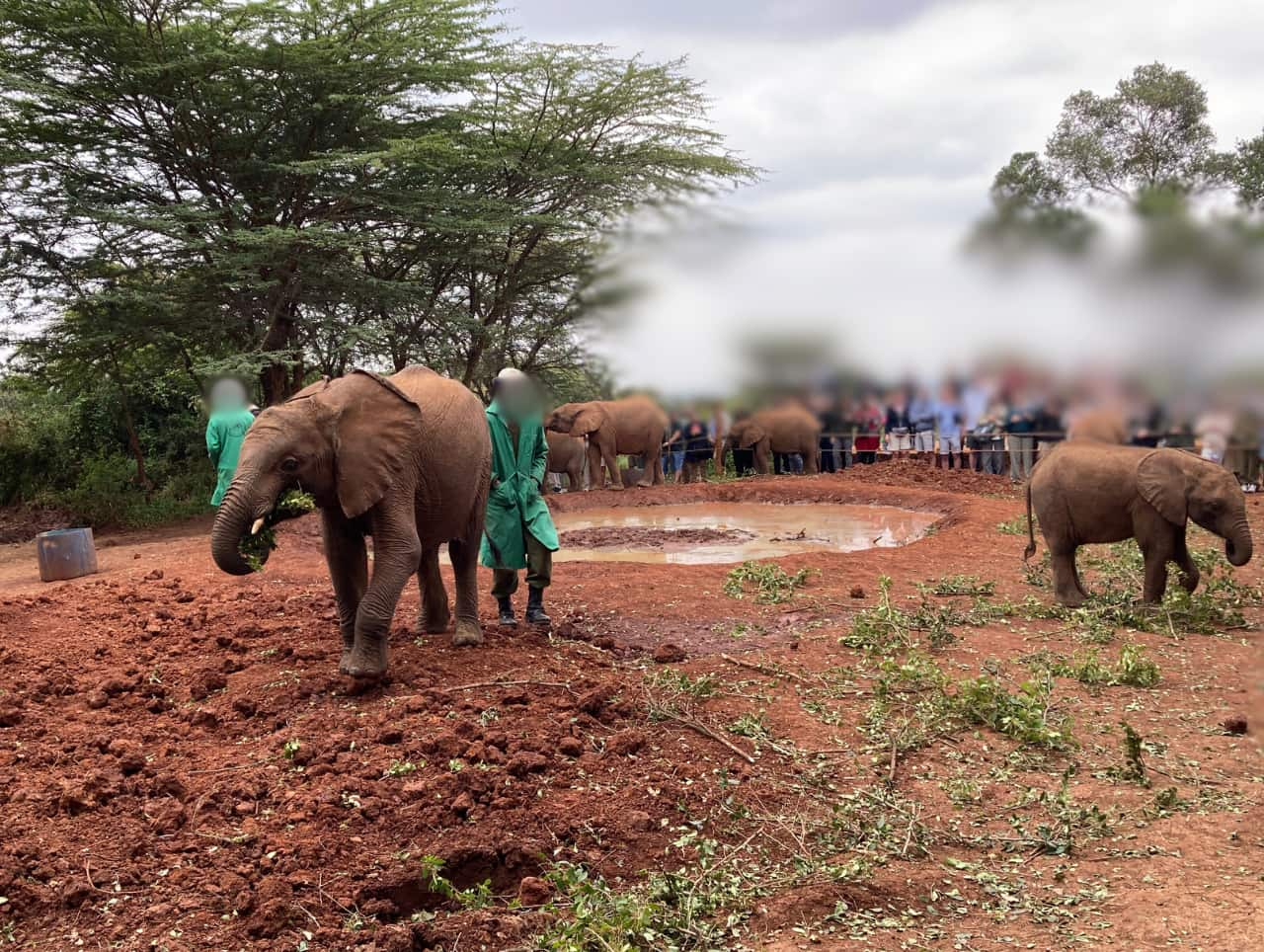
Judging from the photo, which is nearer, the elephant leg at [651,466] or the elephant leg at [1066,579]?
the elephant leg at [1066,579]

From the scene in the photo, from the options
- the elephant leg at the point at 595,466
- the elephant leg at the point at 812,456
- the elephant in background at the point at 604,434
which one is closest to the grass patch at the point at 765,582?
the elephant leg at the point at 812,456

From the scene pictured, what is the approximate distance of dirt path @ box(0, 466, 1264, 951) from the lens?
3609 millimetres

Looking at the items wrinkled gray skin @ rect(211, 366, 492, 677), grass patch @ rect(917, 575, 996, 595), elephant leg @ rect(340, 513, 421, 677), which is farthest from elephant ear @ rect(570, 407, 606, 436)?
elephant leg @ rect(340, 513, 421, 677)

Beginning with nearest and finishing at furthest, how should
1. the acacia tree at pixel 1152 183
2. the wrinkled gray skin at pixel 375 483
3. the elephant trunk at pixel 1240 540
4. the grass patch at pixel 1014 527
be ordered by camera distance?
the acacia tree at pixel 1152 183 → the wrinkled gray skin at pixel 375 483 → the elephant trunk at pixel 1240 540 → the grass patch at pixel 1014 527

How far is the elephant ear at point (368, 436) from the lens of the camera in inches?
227

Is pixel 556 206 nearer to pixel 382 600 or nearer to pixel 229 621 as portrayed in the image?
pixel 229 621

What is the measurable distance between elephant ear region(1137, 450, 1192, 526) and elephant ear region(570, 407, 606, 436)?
47.5ft

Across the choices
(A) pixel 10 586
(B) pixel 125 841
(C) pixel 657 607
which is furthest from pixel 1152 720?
(A) pixel 10 586

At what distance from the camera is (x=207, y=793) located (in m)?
4.46

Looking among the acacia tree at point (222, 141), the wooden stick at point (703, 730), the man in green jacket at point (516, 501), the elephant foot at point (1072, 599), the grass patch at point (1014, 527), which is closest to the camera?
the wooden stick at point (703, 730)

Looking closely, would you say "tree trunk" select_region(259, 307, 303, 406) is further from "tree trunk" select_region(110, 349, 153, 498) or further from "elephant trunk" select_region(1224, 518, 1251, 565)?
"elephant trunk" select_region(1224, 518, 1251, 565)

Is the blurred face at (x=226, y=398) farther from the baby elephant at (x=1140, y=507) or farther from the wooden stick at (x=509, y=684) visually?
the baby elephant at (x=1140, y=507)

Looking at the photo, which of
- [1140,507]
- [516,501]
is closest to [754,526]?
[1140,507]

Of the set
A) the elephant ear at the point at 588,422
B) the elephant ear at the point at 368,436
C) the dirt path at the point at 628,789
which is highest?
the elephant ear at the point at 588,422
